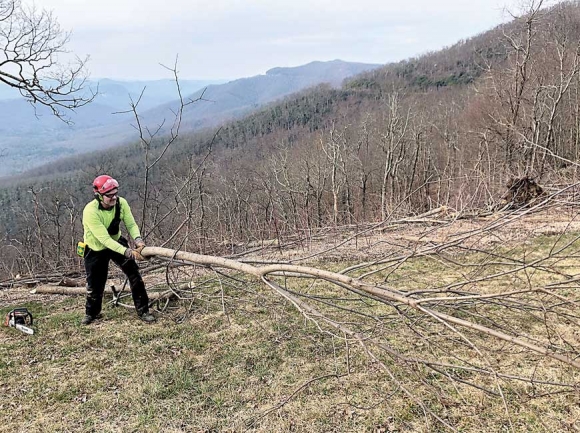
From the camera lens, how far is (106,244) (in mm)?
4117

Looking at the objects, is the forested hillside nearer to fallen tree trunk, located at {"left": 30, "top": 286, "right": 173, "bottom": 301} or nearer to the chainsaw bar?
fallen tree trunk, located at {"left": 30, "top": 286, "right": 173, "bottom": 301}

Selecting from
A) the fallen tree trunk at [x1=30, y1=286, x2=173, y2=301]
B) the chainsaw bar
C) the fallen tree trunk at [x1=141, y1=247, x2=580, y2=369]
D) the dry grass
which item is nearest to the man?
the dry grass

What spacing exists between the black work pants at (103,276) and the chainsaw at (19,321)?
0.68 meters

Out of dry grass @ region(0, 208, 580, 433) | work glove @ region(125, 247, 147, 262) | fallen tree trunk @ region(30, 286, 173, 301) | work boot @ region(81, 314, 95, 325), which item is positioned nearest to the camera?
dry grass @ region(0, 208, 580, 433)

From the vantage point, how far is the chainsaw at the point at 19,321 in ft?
15.3

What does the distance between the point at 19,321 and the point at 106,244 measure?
180 cm

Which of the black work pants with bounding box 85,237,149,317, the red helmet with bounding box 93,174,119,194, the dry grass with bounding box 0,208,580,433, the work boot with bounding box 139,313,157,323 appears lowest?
the dry grass with bounding box 0,208,580,433

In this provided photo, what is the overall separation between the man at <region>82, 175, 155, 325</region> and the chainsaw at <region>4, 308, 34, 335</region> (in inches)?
25.2

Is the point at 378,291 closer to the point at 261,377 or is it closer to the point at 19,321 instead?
the point at 261,377

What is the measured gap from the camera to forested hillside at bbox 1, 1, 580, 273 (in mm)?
10945

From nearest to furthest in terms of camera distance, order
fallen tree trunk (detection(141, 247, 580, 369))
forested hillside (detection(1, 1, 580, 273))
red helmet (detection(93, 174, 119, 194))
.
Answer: fallen tree trunk (detection(141, 247, 580, 369)), red helmet (detection(93, 174, 119, 194)), forested hillside (detection(1, 1, 580, 273))

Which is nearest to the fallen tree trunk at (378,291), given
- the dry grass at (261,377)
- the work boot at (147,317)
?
the dry grass at (261,377)

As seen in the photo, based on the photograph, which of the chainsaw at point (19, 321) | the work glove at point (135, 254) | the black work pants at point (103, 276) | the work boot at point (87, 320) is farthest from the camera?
the work boot at point (87, 320)

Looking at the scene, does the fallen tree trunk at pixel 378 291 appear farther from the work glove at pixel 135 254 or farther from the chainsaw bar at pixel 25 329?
the chainsaw bar at pixel 25 329
